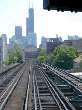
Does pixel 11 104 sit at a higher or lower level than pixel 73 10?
lower

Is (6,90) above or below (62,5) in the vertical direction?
below

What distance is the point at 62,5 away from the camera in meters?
16.1

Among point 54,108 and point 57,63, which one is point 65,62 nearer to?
point 57,63

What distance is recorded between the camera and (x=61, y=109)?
2503cm

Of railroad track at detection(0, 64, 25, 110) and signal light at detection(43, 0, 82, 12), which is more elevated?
Answer: signal light at detection(43, 0, 82, 12)

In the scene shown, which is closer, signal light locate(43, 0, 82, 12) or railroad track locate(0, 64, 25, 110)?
signal light locate(43, 0, 82, 12)

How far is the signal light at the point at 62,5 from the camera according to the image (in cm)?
1584

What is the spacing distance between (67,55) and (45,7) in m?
96.8

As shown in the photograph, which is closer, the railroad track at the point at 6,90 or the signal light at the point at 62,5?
the signal light at the point at 62,5

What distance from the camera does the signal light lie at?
1584cm

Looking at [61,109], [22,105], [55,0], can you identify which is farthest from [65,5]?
[22,105]

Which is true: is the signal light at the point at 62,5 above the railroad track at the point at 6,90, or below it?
above

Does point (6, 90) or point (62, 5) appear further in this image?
point (6, 90)

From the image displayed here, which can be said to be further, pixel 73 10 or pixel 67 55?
pixel 67 55
